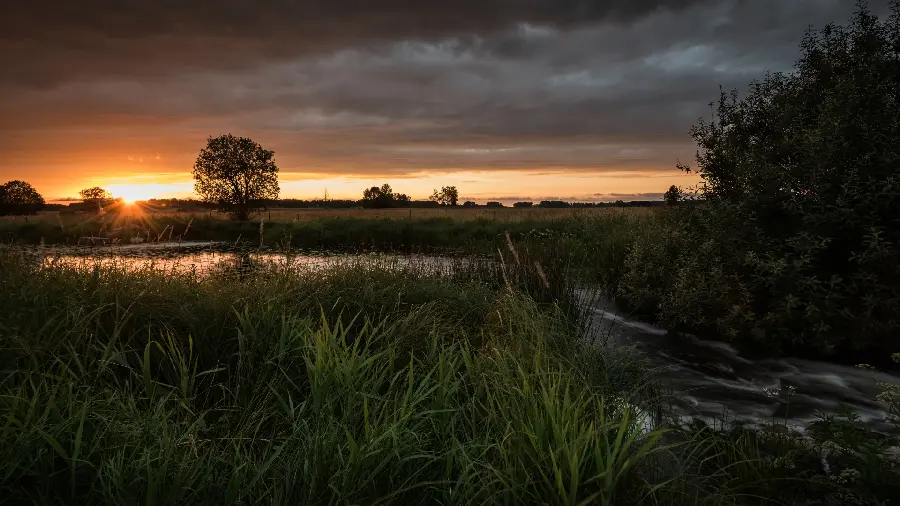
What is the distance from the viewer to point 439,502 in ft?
9.84

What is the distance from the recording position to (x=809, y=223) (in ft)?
27.8

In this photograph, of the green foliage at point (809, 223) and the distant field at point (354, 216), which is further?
the distant field at point (354, 216)

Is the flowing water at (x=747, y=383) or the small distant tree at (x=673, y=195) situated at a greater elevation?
the small distant tree at (x=673, y=195)

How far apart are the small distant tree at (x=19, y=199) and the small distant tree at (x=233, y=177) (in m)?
36.2

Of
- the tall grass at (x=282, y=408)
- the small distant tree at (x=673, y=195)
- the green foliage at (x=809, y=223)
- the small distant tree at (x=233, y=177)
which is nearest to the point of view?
the tall grass at (x=282, y=408)

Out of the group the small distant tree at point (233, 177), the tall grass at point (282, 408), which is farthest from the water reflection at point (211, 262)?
the small distant tree at point (233, 177)

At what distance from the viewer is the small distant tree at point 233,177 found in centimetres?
3384

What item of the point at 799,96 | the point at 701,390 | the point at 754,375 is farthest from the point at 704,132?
the point at 701,390

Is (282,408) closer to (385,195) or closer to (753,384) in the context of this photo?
(753,384)

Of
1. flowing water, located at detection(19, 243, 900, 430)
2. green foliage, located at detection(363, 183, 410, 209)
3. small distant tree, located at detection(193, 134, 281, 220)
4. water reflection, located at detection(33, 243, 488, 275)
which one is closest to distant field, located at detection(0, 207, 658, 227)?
small distant tree, located at detection(193, 134, 281, 220)

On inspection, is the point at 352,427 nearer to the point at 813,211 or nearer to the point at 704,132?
the point at 813,211

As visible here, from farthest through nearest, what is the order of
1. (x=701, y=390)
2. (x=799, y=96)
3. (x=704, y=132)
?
(x=704, y=132) < (x=799, y=96) < (x=701, y=390)

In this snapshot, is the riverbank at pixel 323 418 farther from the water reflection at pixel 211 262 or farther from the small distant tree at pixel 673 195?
the small distant tree at pixel 673 195

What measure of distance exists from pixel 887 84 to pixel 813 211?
8.23ft
